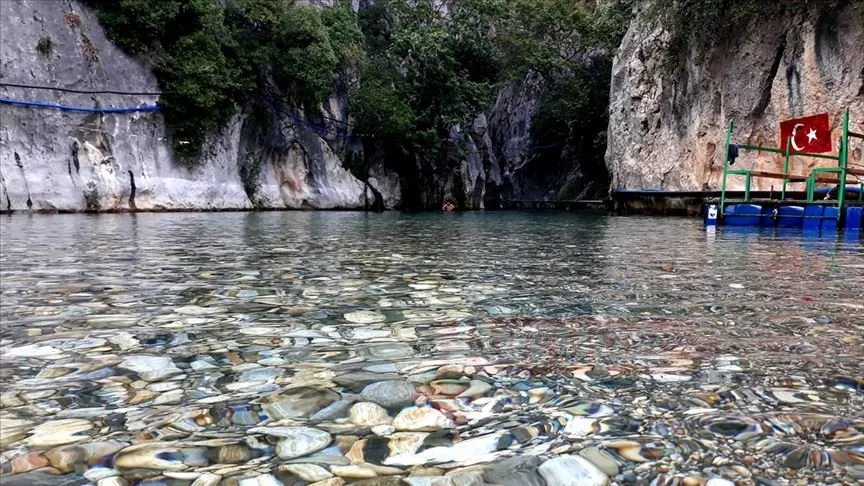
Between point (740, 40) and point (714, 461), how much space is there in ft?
70.7

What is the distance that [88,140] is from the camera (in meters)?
19.1

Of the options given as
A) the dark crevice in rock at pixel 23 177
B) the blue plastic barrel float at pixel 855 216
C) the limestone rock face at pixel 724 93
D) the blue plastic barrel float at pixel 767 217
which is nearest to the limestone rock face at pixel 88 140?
the dark crevice in rock at pixel 23 177

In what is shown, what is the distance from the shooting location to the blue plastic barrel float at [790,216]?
11977mm

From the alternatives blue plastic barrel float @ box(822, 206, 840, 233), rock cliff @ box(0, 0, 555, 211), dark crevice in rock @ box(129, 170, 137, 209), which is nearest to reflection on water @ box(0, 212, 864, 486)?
blue plastic barrel float @ box(822, 206, 840, 233)

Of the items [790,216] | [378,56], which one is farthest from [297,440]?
[378,56]

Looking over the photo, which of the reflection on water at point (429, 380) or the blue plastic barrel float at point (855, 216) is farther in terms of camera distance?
the blue plastic barrel float at point (855, 216)

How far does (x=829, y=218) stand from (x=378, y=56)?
26.2m

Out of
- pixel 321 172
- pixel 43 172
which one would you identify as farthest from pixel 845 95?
pixel 43 172

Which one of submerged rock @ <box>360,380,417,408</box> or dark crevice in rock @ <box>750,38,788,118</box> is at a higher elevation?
dark crevice in rock @ <box>750,38,788,118</box>

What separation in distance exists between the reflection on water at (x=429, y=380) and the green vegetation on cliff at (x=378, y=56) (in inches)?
774

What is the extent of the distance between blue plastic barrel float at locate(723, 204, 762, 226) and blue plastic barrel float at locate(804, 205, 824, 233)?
975mm

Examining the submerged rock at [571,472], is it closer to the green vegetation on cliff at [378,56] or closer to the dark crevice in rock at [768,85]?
the dark crevice in rock at [768,85]

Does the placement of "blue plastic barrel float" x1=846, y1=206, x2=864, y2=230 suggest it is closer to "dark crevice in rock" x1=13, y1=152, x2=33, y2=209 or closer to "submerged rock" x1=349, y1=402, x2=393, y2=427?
"submerged rock" x1=349, y1=402, x2=393, y2=427

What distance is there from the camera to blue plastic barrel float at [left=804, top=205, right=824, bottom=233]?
1160 centimetres
